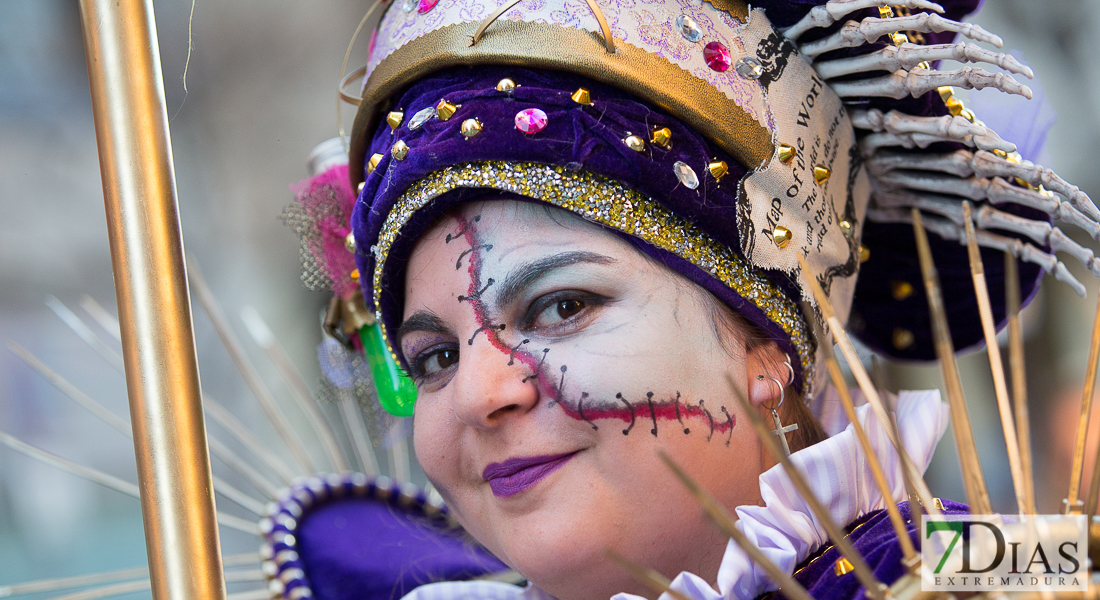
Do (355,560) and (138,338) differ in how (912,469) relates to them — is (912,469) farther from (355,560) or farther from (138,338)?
(355,560)

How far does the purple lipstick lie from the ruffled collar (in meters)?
0.15

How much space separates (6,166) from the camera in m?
3.03

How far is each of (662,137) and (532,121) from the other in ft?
0.47

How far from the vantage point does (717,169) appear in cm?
100

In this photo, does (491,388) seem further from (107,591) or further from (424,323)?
(107,591)

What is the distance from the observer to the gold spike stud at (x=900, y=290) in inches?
55.7

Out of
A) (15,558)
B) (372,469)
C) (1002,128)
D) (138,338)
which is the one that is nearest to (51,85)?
(15,558)

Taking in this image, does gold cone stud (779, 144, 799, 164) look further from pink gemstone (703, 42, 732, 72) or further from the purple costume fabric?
the purple costume fabric

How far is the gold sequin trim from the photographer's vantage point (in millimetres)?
967

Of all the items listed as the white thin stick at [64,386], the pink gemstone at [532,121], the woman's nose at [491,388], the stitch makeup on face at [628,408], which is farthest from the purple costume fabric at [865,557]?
the white thin stick at [64,386]

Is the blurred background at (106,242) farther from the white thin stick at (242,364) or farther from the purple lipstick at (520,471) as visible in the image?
the purple lipstick at (520,471)

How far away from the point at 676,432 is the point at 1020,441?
399 mm

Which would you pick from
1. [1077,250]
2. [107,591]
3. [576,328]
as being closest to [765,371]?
[576,328]

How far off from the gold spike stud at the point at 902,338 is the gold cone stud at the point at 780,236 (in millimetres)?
538
